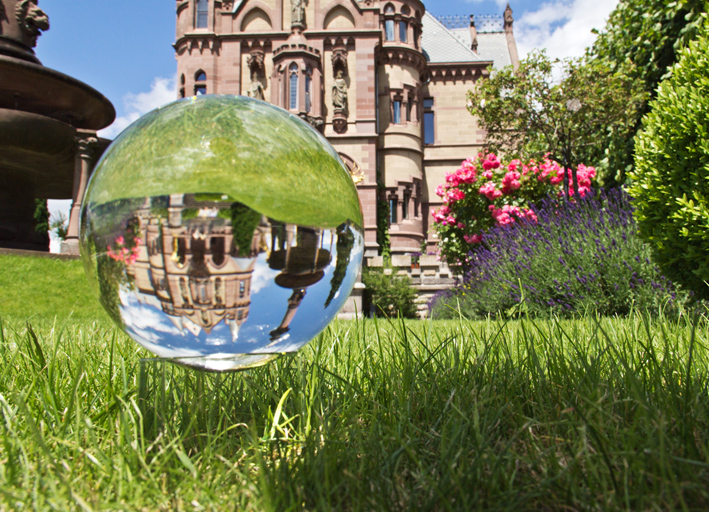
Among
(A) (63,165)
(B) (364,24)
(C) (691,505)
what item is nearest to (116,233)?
(C) (691,505)

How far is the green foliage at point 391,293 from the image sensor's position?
50.3ft

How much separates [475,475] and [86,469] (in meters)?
1.04

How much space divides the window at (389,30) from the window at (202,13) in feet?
30.4

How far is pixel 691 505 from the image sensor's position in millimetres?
1007

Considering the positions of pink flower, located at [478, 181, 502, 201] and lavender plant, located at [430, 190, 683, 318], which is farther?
pink flower, located at [478, 181, 502, 201]

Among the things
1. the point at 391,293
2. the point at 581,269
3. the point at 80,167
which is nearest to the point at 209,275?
the point at 581,269

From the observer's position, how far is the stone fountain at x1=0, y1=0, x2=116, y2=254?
7.31 m

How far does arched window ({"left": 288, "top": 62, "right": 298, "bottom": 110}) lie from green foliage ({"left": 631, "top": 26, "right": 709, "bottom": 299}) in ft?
60.0

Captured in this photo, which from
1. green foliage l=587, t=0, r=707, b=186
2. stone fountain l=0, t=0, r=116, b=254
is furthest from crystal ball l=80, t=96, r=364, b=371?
green foliage l=587, t=0, r=707, b=186

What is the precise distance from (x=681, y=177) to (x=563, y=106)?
6593 millimetres

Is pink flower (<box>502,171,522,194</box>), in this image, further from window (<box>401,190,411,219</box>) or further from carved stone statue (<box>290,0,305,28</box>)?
carved stone statue (<box>290,0,305,28</box>)

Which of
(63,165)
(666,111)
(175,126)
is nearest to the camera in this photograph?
(175,126)

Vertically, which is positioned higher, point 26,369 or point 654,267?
point 654,267

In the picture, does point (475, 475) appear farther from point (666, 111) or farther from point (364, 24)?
point (364, 24)
